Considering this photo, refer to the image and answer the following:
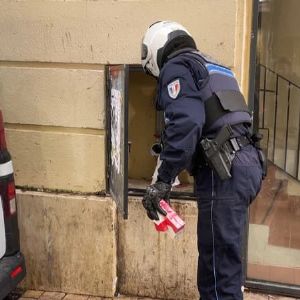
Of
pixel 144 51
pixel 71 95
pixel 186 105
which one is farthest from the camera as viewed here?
pixel 71 95

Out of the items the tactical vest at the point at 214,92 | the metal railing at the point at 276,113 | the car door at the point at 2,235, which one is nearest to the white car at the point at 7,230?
the car door at the point at 2,235

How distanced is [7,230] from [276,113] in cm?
227

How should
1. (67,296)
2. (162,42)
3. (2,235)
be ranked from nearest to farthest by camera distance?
1. (162,42)
2. (2,235)
3. (67,296)

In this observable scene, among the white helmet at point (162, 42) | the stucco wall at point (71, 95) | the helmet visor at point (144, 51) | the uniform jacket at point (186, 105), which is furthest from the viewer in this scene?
the stucco wall at point (71, 95)

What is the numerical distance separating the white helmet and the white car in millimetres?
1085

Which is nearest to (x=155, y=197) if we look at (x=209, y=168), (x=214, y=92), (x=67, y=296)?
(x=209, y=168)

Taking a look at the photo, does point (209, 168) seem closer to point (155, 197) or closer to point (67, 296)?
point (155, 197)

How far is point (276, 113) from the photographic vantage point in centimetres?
416

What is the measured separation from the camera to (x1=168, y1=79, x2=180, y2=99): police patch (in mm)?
2834

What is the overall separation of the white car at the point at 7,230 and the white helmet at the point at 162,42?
1.08 meters

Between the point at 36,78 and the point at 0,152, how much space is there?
2.72ft

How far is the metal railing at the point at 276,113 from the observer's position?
4082 millimetres

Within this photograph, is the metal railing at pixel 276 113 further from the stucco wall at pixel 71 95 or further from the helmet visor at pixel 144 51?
the helmet visor at pixel 144 51

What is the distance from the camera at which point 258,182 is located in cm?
303
